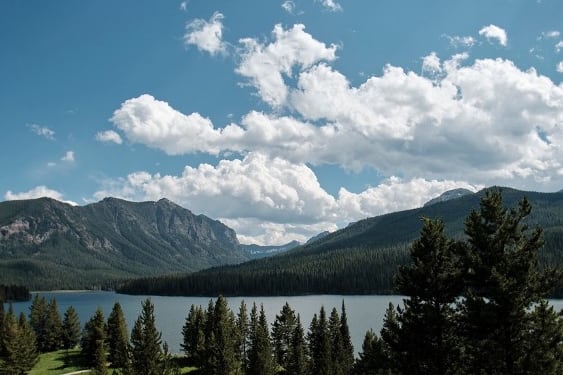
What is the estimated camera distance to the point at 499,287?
70.2 ft

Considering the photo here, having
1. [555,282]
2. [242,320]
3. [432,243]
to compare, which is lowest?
[242,320]

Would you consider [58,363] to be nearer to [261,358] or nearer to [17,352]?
[17,352]

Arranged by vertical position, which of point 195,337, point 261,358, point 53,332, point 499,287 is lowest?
point 261,358

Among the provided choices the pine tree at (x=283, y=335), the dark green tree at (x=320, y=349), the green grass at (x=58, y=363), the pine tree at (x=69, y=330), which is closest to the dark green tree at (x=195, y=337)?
the pine tree at (x=283, y=335)

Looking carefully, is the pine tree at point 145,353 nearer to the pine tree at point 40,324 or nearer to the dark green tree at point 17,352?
the dark green tree at point 17,352

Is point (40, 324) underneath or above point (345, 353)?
above

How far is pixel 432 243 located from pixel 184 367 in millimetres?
75592

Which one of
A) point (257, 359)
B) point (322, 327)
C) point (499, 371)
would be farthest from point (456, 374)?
point (322, 327)

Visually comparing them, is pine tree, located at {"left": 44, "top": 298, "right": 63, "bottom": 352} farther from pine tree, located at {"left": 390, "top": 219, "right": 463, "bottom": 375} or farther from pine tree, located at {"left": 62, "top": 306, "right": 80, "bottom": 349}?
pine tree, located at {"left": 390, "top": 219, "right": 463, "bottom": 375}

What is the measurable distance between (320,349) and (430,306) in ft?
188

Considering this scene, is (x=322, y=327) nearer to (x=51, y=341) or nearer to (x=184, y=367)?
(x=184, y=367)

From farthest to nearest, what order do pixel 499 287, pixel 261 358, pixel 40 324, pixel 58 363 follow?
pixel 40 324, pixel 58 363, pixel 261 358, pixel 499 287

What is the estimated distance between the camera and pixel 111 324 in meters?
98.4

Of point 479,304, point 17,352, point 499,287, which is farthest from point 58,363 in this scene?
point 499,287
